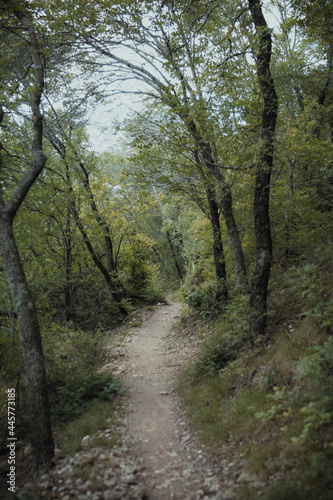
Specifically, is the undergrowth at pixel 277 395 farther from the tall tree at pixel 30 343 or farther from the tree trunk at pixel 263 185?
the tall tree at pixel 30 343

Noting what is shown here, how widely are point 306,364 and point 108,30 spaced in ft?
31.4

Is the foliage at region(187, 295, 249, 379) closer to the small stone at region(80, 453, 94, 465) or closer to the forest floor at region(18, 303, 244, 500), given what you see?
the forest floor at region(18, 303, 244, 500)

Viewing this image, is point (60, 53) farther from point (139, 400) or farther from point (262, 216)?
point (139, 400)

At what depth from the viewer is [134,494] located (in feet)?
11.1

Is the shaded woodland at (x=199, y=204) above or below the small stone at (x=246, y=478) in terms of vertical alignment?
above

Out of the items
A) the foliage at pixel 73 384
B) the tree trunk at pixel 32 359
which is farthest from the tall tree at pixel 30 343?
the foliage at pixel 73 384

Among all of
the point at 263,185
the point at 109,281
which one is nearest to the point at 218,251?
the point at 263,185

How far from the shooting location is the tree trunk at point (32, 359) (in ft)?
Answer: 13.4

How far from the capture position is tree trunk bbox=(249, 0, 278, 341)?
5.39 metres

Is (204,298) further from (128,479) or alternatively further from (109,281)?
(128,479)

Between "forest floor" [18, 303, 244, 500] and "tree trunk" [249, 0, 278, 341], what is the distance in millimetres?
2248

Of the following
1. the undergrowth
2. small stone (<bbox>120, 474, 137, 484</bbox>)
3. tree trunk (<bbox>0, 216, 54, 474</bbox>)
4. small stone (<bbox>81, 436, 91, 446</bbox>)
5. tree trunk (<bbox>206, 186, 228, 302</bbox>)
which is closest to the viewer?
the undergrowth

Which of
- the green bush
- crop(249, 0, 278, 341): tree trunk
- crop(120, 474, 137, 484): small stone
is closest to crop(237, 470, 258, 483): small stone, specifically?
crop(120, 474, 137, 484): small stone

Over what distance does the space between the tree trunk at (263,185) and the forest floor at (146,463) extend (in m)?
2.25
